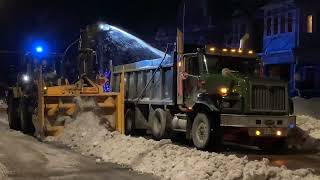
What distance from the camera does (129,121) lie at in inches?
762

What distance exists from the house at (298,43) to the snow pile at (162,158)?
2128 centimetres

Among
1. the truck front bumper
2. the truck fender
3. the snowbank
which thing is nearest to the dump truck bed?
the truck fender

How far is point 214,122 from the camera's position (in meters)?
13.9

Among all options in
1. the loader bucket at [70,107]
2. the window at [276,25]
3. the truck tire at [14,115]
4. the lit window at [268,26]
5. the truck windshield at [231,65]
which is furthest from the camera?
the lit window at [268,26]

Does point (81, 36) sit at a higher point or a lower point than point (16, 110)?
higher

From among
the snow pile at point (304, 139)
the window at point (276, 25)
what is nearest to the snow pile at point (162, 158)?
the snow pile at point (304, 139)

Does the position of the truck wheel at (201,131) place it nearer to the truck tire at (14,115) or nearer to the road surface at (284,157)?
the road surface at (284,157)

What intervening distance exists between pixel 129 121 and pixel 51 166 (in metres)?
8.33

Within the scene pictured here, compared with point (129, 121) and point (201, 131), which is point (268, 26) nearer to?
point (129, 121)

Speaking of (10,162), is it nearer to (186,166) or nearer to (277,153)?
(186,166)


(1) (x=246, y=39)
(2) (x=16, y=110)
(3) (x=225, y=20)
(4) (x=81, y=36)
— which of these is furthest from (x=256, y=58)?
(3) (x=225, y=20)

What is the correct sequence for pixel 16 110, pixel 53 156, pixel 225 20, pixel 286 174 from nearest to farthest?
pixel 286 174, pixel 53 156, pixel 16 110, pixel 225 20

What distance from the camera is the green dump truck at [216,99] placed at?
13609 mm

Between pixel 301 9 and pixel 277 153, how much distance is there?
75.7 ft
